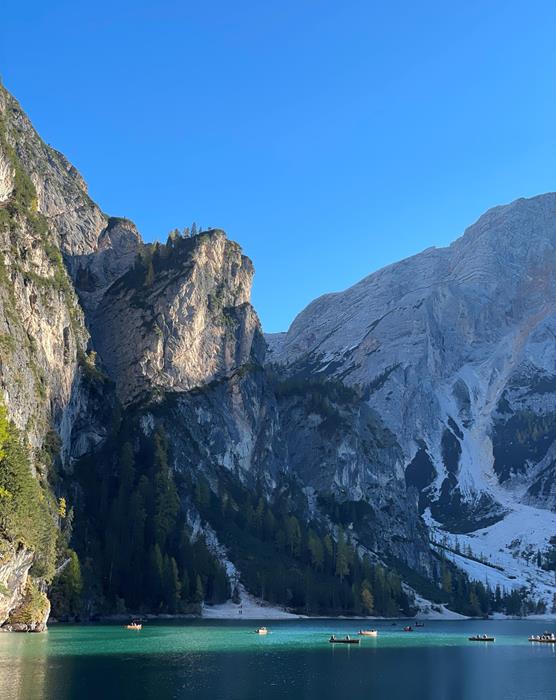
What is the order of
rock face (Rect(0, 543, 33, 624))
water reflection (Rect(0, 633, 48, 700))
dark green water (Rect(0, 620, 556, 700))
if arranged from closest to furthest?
water reflection (Rect(0, 633, 48, 700)) < dark green water (Rect(0, 620, 556, 700)) < rock face (Rect(0, 543, 33, 624))

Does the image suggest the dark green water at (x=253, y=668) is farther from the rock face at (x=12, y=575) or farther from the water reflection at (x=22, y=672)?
the rock face at (x=12, y=575)

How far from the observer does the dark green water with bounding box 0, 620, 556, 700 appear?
6869 cm

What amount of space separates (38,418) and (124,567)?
39.1 meters

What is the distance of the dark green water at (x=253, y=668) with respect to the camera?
68688 mm

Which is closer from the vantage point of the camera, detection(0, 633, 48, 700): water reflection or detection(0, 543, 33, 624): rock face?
detection(0, 633, 48, 700): water reflection

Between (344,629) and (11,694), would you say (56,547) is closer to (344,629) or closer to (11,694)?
(344,629)

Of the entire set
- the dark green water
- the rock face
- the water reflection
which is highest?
the rock face

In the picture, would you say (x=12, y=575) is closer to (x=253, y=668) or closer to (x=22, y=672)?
(x=253, y=668)

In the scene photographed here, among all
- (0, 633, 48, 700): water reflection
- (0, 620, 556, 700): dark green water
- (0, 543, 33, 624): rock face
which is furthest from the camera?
(0, 543, 33, 624): rock face

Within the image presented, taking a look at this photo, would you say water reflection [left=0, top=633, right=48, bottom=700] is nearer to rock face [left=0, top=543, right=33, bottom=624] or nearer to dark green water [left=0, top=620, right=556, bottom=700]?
dark green water [left=0, top=620, right=556, bottom=700]

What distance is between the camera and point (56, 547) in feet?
516

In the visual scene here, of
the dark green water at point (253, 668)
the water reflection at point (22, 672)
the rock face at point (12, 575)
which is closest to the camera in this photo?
the water reflection at point (22, 672)

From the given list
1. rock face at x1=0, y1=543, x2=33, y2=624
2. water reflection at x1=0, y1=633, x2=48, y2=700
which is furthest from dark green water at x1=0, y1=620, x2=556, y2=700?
rock face at x1=0, y1=543, x2=33, y2=624

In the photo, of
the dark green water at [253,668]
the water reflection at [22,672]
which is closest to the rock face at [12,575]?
the dark green water at [253,668]
